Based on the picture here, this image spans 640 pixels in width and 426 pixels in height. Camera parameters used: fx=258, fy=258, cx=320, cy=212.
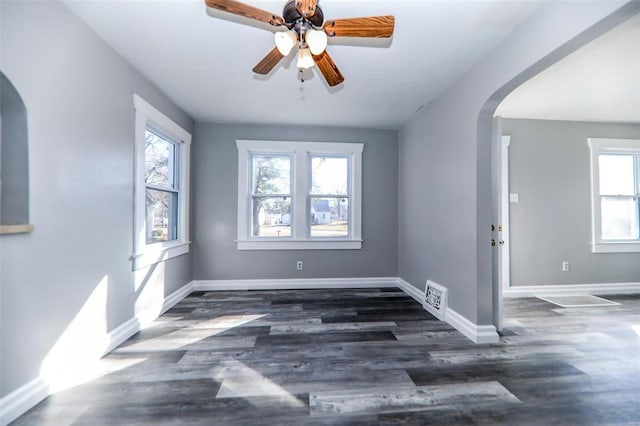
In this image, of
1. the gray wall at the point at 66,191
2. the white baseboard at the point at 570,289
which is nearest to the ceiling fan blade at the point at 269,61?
the gray wall at the point at 66,191

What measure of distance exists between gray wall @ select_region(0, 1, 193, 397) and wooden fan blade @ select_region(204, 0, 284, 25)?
3.63 feet

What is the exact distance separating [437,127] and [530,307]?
2482 mm

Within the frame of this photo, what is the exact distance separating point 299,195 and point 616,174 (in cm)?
475

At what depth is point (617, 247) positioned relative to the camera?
3697 mm

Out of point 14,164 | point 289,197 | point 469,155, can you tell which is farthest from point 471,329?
point 14,164

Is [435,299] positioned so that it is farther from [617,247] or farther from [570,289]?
[617,247]

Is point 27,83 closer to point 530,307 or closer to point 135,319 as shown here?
point 135,319

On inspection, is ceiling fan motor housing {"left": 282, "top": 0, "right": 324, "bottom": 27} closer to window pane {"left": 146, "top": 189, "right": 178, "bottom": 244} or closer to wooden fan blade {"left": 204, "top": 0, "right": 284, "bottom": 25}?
wooden fan blade {"left": 204, "top": 0, "right": 284, "bottom": 25}

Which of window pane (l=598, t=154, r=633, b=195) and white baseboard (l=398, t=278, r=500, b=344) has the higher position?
window pane (l=598, t=154, r=633, b=195)

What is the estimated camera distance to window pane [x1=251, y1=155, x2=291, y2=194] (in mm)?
4004

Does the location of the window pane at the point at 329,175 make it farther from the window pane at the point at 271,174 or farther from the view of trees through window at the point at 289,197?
the window pane at the point at 271,174

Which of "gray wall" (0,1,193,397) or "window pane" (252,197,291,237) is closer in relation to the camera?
"gray wall" (0,1,193,397)

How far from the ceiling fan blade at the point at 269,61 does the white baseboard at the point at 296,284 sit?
9.59 feet

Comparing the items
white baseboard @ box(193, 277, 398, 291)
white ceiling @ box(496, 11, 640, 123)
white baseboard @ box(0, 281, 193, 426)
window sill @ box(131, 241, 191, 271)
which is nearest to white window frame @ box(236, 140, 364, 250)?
white baseboard @ box(193, 277, 398, 291)
